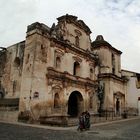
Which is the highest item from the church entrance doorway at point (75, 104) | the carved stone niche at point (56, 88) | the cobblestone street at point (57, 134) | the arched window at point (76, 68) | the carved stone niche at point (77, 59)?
the carved stone niche at point (77, 59)

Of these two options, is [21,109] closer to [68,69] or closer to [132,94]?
[68,69]

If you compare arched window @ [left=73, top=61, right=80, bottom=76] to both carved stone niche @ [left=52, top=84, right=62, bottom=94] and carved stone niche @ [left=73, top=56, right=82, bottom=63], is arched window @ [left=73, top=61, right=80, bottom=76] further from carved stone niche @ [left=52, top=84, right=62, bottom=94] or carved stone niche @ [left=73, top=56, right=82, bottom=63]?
carved stone niche @ [left=52, top=84, right=62, bottom=94]

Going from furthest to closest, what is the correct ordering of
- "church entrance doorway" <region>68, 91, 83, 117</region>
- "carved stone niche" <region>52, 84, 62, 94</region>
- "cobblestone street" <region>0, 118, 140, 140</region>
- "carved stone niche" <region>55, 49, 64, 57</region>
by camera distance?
"church entrance doorway" <region>68, 91, 83, 117</region> < "carved stone niche" <region>55, 49, 64, 57</region> < "carved stone niche" <region>52, 84, 62, 94</region> < "cobblestone street" <region>0, 118, 140, 140</region>

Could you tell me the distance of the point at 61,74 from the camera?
2478 cm

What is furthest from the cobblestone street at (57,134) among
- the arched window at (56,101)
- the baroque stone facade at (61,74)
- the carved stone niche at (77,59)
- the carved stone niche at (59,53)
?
the carved stone niche at (77,59)

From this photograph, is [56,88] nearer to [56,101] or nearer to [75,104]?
[56,101]

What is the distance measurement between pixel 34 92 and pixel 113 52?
18586 mm

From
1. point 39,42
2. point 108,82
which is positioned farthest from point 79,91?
point 39,42

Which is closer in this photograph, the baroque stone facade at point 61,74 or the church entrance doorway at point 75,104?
the baroque stone facade at point 61,74

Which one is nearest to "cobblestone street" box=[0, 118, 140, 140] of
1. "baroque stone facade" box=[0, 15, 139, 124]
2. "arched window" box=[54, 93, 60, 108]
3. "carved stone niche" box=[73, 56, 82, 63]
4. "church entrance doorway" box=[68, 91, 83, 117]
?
"baroque stone facade" box=[0, 15, 139, 124]

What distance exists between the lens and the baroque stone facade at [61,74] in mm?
21859

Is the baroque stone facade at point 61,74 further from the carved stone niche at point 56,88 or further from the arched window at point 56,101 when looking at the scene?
the arched window at point 56,101

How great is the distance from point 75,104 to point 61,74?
19.3 feet

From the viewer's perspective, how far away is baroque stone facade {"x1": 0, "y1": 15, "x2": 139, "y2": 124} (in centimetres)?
2186
